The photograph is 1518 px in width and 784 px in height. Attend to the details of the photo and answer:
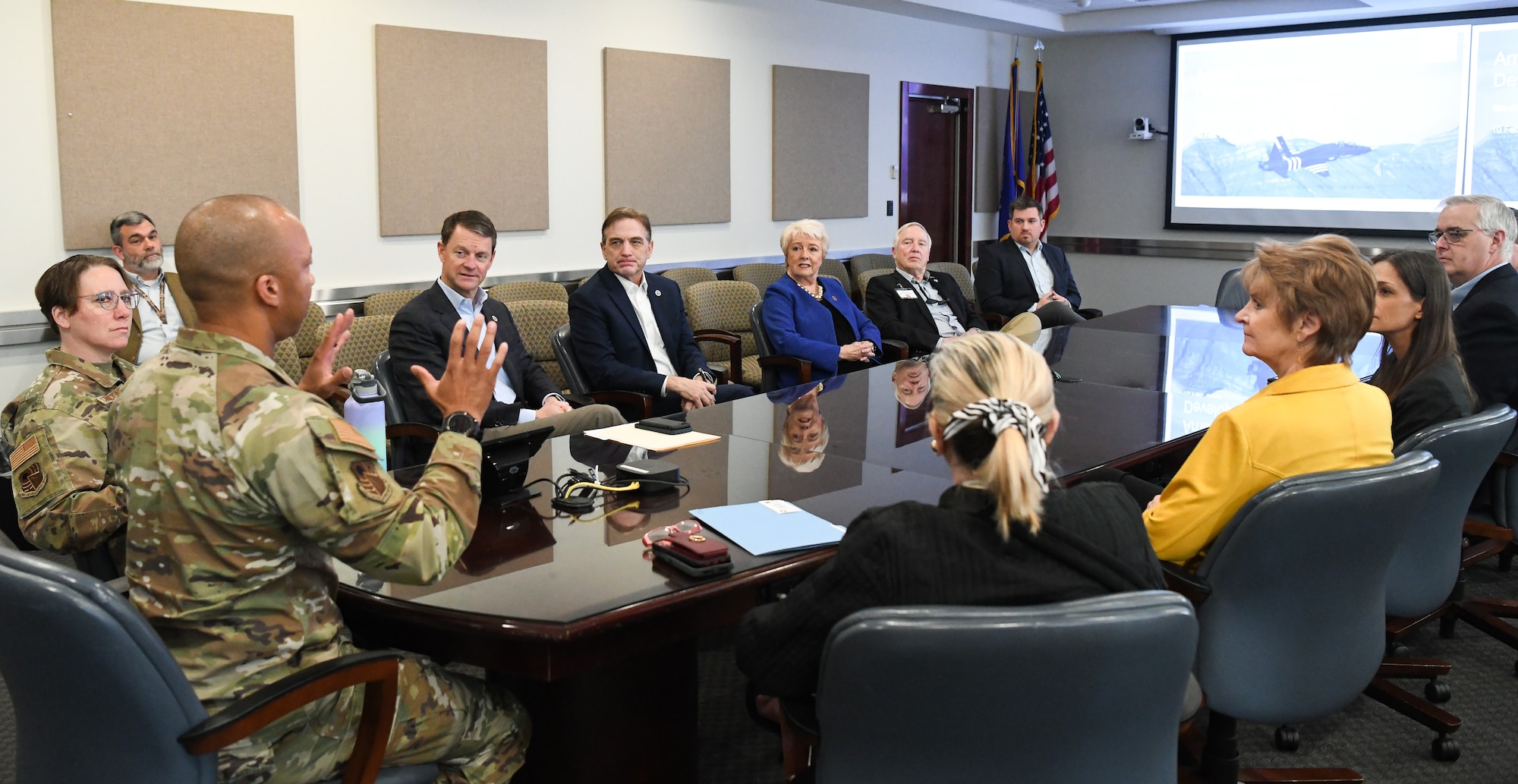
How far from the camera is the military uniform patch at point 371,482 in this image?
1691 mm

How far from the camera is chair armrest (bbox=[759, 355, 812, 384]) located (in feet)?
17.0

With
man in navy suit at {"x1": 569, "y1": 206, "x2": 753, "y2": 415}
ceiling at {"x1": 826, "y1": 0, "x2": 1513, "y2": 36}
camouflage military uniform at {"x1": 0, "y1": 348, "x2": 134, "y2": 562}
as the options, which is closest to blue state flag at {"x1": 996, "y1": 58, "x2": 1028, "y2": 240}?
ceiling at {"x1": 826, "y1": 0, "x2": 1513, "y2": 36}

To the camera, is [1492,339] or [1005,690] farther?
[1492,339]

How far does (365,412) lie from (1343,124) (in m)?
8.12

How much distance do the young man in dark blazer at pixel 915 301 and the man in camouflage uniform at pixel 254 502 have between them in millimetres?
4585

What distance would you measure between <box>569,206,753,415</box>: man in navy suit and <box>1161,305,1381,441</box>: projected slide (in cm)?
183

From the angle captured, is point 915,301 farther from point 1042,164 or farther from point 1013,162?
point 1042,164

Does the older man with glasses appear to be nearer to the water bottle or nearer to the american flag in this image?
the water bottle

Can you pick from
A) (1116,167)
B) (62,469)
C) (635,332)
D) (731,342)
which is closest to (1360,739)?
(635,332)

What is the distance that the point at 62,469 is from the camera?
2361mm

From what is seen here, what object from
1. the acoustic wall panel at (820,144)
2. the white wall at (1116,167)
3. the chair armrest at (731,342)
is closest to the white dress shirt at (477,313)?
the chair armrest at (731,342)

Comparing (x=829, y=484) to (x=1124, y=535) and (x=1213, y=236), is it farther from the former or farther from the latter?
(x=1213, y=236)

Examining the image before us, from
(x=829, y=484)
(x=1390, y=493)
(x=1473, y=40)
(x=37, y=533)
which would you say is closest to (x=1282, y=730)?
(x=1390, y=493)

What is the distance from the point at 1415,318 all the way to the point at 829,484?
1.74 m
